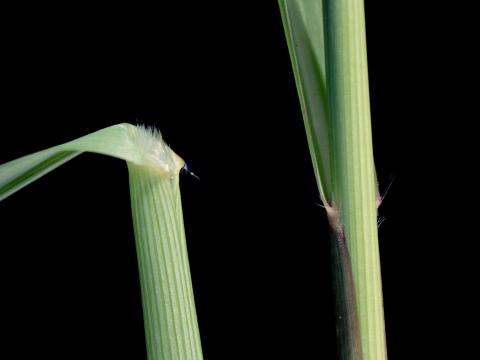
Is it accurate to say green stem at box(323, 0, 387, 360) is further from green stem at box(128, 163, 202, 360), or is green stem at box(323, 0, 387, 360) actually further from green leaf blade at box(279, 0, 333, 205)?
green stem at box(128, 163, 202, 360)

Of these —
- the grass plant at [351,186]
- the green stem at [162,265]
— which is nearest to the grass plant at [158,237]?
the green stem at [162,265]

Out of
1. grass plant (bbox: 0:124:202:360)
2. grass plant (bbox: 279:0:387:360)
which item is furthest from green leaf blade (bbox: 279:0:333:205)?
grass plant (bbox: 0:124:202:360)

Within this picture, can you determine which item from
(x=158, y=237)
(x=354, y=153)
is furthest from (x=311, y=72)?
(x=158, y=237)

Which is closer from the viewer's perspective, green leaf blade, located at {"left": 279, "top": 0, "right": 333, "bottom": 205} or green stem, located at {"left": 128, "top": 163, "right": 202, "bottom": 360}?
green stem, located at {"left": 128, "top": 163, "right": 202, "bottom": 360}

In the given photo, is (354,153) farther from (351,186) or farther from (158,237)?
(158,237)

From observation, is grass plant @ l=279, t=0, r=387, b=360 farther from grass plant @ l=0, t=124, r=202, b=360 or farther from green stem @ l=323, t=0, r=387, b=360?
grass plant @ l=0, t=124, r=202, b=360

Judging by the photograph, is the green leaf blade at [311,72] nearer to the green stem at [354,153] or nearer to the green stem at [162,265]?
the green stem at [354,153]

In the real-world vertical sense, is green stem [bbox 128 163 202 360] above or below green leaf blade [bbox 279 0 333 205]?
below
